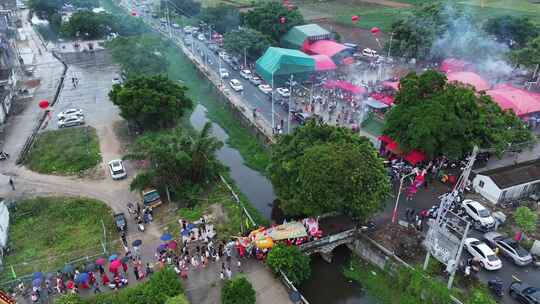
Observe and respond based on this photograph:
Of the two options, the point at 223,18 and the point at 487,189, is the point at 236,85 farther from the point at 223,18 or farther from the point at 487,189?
the point at 487,189

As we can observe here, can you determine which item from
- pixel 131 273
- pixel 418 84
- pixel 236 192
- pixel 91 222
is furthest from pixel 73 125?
pixel 418 84

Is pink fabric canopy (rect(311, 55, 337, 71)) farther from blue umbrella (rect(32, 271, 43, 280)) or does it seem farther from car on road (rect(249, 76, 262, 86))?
blue umbrella (rect(32, 271, 43, 280))

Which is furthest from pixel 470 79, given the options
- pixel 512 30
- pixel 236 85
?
pixel 236 85

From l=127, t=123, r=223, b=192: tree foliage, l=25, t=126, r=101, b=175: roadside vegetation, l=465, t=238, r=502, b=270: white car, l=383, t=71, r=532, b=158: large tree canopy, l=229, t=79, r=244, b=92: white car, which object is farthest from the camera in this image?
l=229, t=79, r=244, b=92: white car

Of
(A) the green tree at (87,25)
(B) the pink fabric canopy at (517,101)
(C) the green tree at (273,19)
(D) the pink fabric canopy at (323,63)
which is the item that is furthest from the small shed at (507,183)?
(A) the green tree at (87,25)

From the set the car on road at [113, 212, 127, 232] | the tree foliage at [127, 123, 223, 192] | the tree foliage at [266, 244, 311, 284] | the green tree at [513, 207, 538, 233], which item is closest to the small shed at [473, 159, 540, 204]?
the green tree at [513, 207, 538, 233]

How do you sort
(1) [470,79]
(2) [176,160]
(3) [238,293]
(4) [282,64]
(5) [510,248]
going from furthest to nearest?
(4) [282,64] < (1) [470,79] < (2) [176,160] < (5) [510,248] < (3) [238,293]

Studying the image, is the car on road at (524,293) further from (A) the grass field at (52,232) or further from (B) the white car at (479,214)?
(A) the grass field at (52,232)
